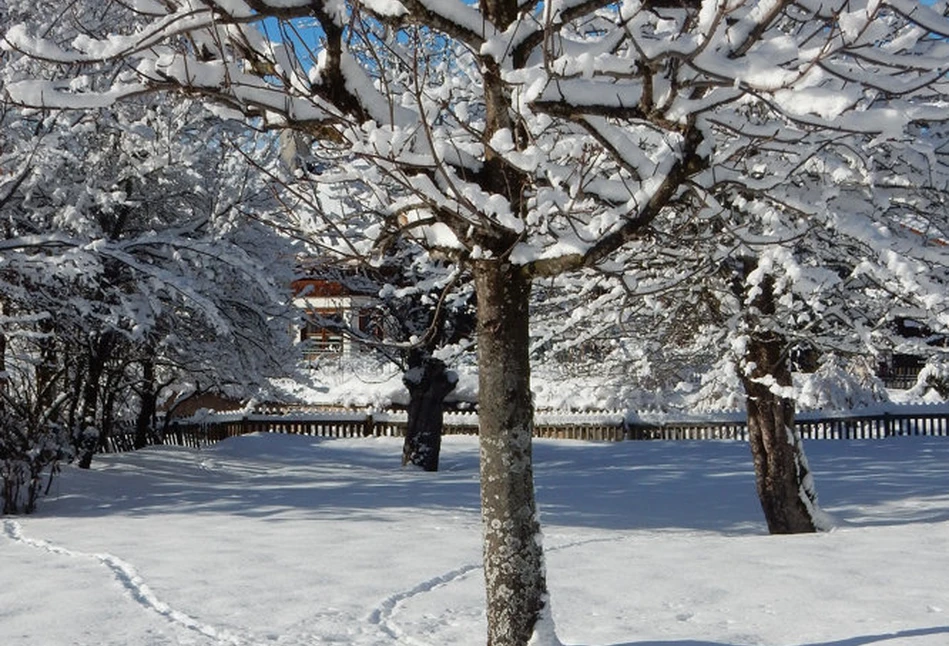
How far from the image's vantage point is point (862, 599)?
635 centimetres

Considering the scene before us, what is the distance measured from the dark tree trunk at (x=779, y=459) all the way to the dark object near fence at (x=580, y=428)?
1266cm

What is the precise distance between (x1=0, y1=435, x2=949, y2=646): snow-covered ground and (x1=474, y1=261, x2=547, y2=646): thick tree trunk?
0.79m

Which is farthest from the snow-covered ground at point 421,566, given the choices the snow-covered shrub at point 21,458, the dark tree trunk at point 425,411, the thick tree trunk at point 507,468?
the dark tree trunk at point 425,411

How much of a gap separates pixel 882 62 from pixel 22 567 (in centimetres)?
660

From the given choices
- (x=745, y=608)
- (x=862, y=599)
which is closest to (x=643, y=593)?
(x=745, y=608)

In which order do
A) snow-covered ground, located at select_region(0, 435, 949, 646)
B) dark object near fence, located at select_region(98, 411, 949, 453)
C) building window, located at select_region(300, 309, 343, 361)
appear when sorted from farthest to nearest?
dark object near fence, located at select_region(98, 411, 949, 453) < building window, located at select_region(300, 309, 343, 361) < snow-covered ground, located at select_region(0, 435, 949, 646)

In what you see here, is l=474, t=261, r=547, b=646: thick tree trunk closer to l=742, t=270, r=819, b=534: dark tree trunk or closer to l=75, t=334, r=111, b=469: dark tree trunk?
l=742, t=270, r=819, b=534: dark tree trunk

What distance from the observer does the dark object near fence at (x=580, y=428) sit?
900 inches

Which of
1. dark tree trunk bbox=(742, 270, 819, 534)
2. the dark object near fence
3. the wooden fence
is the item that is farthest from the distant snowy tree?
dark tree trunk bbox=(742, 270, 819, 534)

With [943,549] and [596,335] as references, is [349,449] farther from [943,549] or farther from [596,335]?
[943,549]

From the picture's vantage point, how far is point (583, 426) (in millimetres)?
24016

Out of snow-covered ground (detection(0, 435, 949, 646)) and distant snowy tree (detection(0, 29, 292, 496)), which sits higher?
distant snowy tree (detection(0, 29, 292, 496))

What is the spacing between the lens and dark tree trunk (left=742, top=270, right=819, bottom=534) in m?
10.1

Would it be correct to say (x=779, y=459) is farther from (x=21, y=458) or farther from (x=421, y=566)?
(x=21, y=458)
